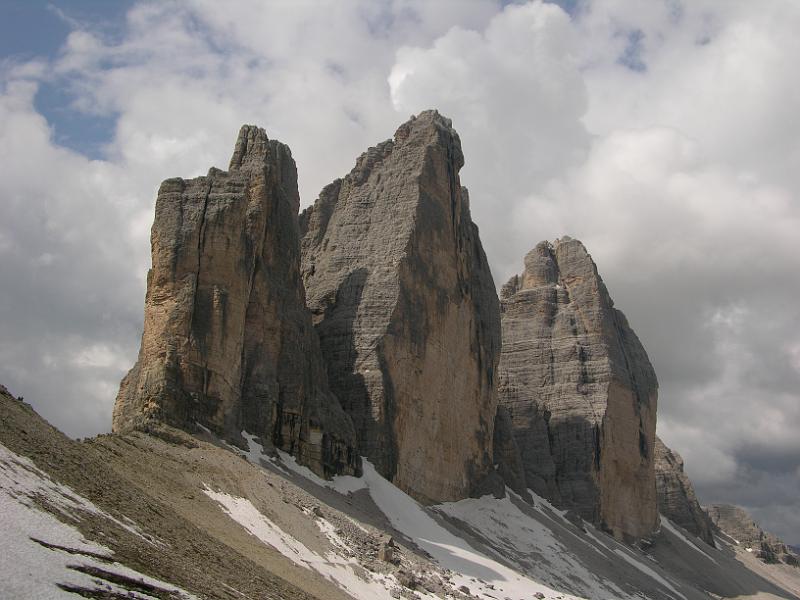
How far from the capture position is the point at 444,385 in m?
53.5

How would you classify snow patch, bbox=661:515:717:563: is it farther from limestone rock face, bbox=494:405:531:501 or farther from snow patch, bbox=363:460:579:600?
snow patch, bbox=363:460:579:600

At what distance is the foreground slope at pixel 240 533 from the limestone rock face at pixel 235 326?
1614 millimetres

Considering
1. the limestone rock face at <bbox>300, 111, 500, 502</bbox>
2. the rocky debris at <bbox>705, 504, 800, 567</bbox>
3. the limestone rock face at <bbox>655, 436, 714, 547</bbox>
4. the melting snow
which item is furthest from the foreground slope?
the rocky debris at <bbox>705, 504, 800, 567</bbox>

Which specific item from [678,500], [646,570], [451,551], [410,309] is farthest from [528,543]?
[678,500]

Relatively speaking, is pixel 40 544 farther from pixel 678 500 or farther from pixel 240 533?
pixel 678 500

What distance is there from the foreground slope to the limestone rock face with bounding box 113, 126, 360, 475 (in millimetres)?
1614

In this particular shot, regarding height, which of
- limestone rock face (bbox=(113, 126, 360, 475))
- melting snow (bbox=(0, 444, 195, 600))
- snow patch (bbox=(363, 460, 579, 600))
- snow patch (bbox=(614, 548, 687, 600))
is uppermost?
limestone rock face (bbox=(113, 126, 360, 475))

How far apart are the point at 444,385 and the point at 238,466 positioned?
76.0 feet

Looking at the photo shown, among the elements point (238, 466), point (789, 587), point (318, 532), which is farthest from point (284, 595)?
point (789, 587)

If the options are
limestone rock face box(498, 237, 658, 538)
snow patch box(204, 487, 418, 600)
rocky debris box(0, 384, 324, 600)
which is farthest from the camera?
limestone rock face box(498, 237, 658, 538)

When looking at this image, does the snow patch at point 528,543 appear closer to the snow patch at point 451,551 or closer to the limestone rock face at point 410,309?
the limestone rock face at point 410,309

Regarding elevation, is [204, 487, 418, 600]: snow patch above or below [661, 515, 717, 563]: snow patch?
below

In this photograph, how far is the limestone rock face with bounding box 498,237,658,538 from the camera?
71.4 meters

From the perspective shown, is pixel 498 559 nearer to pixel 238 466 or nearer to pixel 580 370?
pixel 238 466
